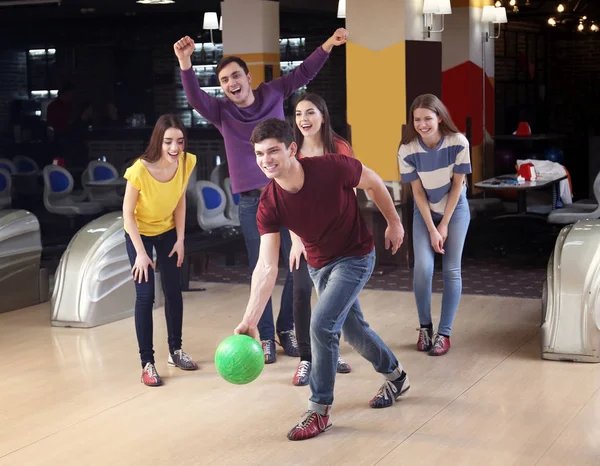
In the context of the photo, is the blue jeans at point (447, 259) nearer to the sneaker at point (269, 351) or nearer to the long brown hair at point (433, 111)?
the long brown hair at point (433, 111)

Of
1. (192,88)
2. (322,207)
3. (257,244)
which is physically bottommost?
(257,244)

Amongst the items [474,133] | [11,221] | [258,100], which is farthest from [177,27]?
[258,100]

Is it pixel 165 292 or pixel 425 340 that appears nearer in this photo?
pixel 165 292

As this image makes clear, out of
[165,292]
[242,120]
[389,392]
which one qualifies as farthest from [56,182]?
[389,392]

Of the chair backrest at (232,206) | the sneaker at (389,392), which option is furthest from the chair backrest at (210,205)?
the sneaker at (389,392)

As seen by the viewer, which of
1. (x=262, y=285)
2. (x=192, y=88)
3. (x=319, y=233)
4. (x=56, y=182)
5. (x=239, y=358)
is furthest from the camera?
(x=56, y=182)

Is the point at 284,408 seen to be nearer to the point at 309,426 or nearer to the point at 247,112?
the point at 309,426

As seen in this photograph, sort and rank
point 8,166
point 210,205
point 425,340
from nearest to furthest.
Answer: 1. point 425,340
2. point 210,205
3. point 8,166

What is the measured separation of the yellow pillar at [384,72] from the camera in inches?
328

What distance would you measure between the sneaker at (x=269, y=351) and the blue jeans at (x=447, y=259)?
884 millimetres

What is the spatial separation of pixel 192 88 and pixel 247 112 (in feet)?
1.07

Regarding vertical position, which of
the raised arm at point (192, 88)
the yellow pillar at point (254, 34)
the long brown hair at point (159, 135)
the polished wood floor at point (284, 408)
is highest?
the yellow pillar at point (254, 34)

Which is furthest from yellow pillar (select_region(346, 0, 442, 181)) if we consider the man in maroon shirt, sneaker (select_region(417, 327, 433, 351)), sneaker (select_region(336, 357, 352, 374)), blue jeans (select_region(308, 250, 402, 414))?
blue jeans (select_region(308, 250, 402, 414))

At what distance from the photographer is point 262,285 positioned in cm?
361
